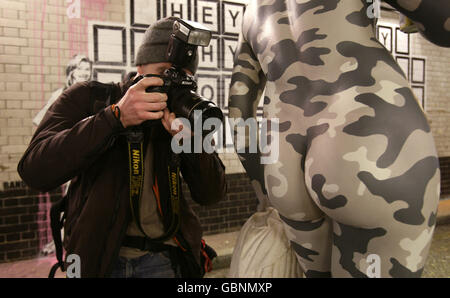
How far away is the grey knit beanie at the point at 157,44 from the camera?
3.91ft

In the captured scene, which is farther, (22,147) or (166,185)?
(22,147)

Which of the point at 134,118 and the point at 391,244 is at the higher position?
the point at 134,118

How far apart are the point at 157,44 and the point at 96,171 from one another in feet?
1.47

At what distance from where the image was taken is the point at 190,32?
1.06m

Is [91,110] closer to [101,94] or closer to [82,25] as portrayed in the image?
[101,94]

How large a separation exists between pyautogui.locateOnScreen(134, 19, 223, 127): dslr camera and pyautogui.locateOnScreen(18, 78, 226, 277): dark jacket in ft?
0.59

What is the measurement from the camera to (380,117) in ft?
2.67

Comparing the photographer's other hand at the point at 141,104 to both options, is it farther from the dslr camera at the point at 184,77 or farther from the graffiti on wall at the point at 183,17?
the graffiti on wall at the point at 183,17

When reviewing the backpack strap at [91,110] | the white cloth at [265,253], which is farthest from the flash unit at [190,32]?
the white cloth at [265,253]
